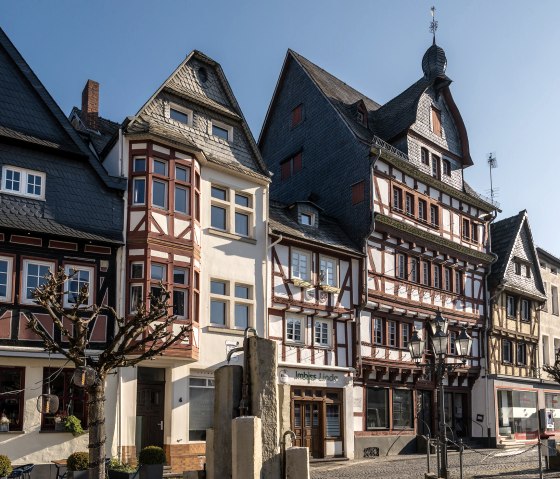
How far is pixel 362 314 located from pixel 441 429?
12.5m

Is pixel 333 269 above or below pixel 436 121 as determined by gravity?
below

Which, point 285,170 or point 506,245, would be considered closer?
point 285,170

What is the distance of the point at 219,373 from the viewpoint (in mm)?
11930

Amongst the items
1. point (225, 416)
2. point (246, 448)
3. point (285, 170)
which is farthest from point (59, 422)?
point (285, 170)

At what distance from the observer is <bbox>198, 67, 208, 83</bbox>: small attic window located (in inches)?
1108

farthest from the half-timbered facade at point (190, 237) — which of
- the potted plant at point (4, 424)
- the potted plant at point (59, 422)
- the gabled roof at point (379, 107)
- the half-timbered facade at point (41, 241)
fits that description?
the gabled roof at point (379, 107)

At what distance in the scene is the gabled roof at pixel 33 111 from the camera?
76.8 ft

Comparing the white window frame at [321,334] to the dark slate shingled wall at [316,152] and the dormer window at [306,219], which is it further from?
the dark slate shingled wall at [316,152]

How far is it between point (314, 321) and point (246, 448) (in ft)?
62.3

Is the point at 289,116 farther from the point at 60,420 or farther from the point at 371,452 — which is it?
the point at 60,420

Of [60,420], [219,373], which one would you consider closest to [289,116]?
[60,420]

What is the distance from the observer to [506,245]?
1628 inches

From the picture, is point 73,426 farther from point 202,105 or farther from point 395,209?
point 395,209

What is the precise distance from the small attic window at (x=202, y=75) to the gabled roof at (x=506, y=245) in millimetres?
19520
